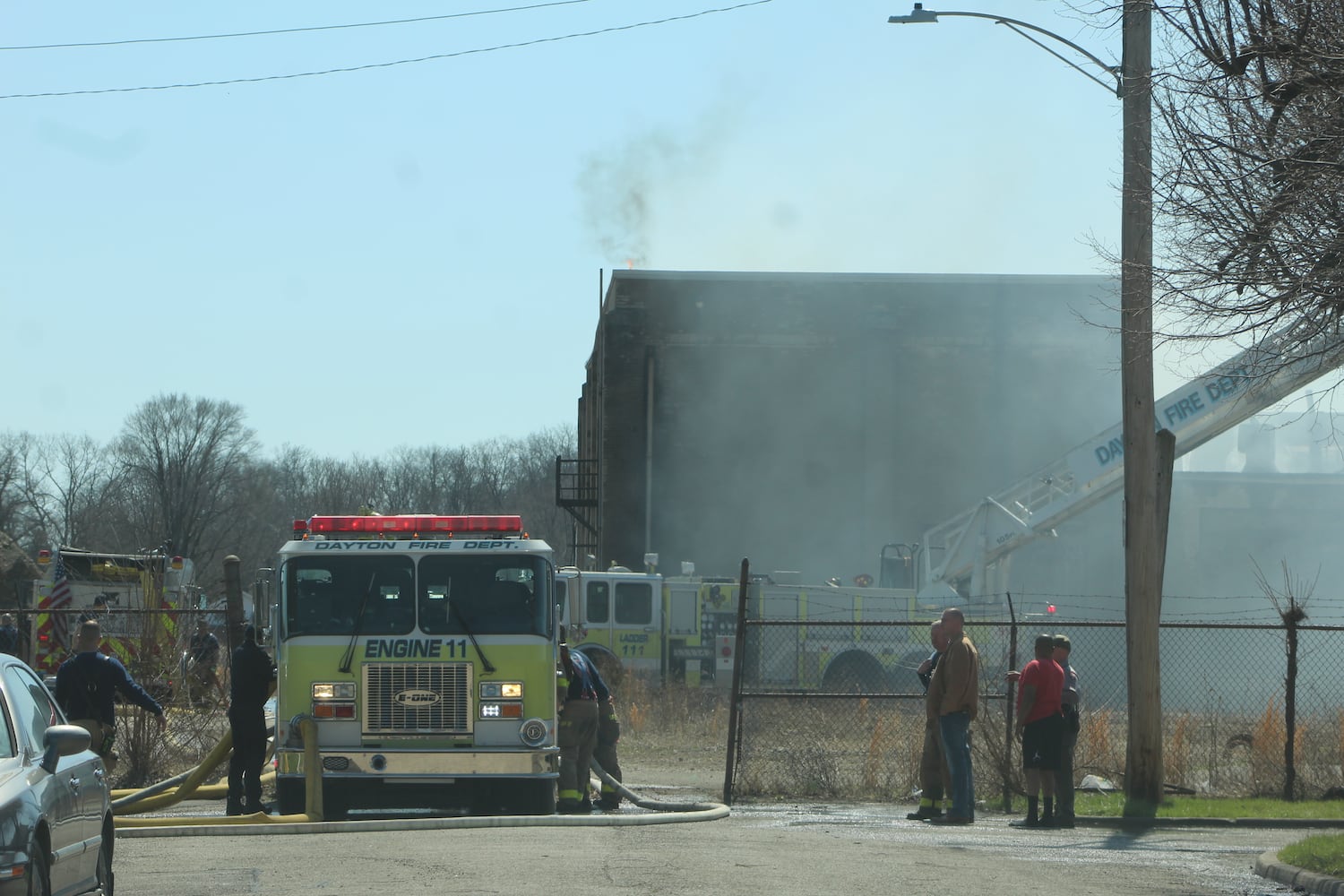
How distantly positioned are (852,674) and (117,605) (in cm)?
1527

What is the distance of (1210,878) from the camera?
10211 millimetres

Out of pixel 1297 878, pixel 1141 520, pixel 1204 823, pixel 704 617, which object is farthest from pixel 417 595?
pixel 704 617

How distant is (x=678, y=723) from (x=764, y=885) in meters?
13.6

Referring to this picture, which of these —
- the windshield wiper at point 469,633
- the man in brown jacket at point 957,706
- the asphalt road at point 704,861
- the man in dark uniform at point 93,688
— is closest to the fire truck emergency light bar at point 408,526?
the windshield wiper at point 469,633

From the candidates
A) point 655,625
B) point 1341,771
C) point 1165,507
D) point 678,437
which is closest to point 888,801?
point 1165,507

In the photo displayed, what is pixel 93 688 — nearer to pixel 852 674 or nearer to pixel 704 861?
pixel 704 861

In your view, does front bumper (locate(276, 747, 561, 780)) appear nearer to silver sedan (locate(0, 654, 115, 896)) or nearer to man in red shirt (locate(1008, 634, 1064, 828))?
silver sedan (locate(0, 654, 115, 896))

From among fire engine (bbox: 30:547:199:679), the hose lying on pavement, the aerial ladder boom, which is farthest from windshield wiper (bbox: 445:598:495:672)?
the aerial ladder boom

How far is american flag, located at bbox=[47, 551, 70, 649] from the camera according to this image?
80.8 feet

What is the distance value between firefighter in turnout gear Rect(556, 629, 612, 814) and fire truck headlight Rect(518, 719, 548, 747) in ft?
3.05

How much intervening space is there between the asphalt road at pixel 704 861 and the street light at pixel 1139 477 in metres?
1.45

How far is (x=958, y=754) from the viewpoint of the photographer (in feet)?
42.8

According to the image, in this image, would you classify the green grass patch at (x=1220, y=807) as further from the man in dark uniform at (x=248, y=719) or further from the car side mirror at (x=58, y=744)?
the car side mirror at (x=58, y=744)

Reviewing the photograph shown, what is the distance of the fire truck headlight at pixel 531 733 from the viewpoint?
490 inches
